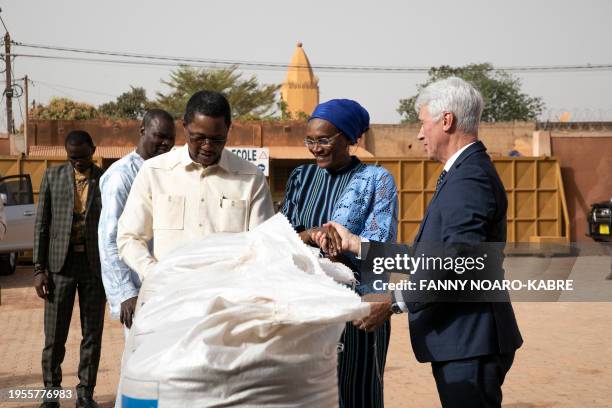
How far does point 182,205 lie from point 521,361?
5527mm

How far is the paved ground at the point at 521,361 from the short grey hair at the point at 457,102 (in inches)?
146

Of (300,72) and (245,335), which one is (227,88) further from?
(245,335)

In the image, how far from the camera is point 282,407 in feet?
9.25

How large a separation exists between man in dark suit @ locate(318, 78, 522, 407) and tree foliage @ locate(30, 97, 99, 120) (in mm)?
50947

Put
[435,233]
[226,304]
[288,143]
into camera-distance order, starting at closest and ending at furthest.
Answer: [226,304] → [435,233] → [288,143]

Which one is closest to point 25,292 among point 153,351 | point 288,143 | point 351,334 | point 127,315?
point 127,315

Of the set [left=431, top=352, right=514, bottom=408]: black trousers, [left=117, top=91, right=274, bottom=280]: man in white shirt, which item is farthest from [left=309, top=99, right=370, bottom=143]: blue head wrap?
[left=431, top=352, right=514, bottom=408]: black trousers

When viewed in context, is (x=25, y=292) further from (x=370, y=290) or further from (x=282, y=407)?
(x=282, y=407)

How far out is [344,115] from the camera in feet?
13.6

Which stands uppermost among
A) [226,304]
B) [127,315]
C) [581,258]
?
[226,304]

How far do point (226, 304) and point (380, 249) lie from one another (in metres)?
1.35

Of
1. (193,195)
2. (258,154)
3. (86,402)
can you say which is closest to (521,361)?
(86,402)

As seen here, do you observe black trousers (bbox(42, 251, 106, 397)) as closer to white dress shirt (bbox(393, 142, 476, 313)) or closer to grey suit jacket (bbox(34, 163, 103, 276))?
grey suit jacket (bbox(34, 163, 103, 276))

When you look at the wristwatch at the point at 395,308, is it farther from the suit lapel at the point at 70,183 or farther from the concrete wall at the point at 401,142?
the concrete wall at the point at 401,142
